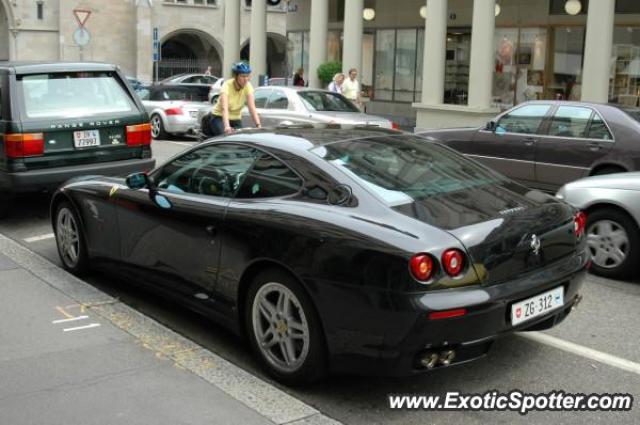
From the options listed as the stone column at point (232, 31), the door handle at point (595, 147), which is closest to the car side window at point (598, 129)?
the door handle at point (595, 147)

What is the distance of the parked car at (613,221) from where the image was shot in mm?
6770

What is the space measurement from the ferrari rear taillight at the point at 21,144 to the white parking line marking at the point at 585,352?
585cm

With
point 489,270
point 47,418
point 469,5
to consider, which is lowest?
point 47,418

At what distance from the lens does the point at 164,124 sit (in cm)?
1877

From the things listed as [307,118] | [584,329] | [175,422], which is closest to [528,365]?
[584,329]

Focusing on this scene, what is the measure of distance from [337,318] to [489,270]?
0.83m

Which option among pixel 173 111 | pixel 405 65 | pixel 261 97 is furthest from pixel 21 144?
pixel 405 65

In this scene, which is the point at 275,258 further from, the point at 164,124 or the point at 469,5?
the point at 469,5

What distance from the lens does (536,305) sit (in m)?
4.20

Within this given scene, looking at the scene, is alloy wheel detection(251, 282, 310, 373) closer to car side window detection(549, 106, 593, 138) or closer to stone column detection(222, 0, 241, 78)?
car side window detection(549, 106, 593, 138)

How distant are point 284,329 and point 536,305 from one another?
1407 mm

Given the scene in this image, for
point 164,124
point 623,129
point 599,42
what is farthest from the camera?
point 164,124

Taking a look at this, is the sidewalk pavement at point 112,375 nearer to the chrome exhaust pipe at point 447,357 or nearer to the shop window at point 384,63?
the chrome exhaust pipe at point 447,357

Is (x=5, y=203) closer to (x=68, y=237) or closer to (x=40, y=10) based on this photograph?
(x=68, y=237)
